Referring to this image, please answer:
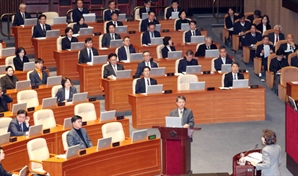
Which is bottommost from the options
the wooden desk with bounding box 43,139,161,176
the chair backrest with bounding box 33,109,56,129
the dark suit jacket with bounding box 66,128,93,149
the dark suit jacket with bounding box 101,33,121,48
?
the wooden desk with bounding box 43,139,161,176

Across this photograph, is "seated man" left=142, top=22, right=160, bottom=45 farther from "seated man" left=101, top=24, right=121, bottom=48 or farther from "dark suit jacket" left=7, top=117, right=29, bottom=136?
"dark suit jacket" left=7, top=117, right=29, bottom=136

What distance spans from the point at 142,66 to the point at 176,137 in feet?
16.2

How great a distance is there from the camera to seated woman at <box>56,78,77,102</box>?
50.0ft

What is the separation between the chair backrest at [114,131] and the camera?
43.3 feet

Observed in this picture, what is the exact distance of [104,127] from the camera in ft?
43.3

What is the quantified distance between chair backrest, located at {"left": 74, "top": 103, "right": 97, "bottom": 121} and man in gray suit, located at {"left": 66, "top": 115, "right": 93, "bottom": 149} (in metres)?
1.36

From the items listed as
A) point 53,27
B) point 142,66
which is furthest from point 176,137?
point 53,27

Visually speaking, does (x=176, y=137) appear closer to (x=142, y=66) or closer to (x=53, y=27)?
(x=142, y=66)

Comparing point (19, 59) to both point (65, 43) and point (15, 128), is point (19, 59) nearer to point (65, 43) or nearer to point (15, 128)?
point (65, 43)

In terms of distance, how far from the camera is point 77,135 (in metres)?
12.7

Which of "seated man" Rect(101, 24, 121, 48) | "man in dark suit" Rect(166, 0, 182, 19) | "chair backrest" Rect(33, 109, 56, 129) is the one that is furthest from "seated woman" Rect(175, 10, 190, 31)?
"chair backrest" Rect(33, 109, 56, 129)

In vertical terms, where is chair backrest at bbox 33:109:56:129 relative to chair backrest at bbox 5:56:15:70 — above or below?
below

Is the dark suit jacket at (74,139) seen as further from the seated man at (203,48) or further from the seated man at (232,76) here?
the seated man at (203,48)

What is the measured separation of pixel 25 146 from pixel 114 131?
Answer: 1.57m
